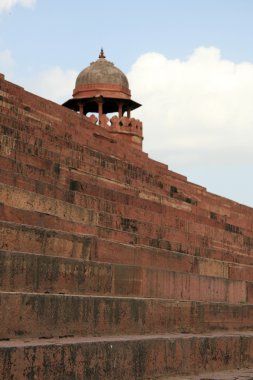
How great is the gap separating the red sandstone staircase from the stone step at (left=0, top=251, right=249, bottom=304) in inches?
0.5

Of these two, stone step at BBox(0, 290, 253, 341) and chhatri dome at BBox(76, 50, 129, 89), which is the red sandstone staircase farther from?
chhatri dome at BBox(76, 50, 129, 89)

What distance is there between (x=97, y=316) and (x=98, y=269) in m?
0.62

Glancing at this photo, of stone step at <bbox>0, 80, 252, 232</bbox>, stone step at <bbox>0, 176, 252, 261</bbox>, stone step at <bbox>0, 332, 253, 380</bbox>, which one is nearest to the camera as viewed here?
stone step at <bbox>0, 332, 253, 380</bbox>

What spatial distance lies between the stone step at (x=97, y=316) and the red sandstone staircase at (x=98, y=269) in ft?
0.04

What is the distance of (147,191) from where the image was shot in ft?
39.5

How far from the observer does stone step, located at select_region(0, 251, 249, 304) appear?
242 inches

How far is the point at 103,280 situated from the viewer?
7.23m

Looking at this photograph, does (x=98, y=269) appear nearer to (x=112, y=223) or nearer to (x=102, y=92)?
(x=112, y=223)

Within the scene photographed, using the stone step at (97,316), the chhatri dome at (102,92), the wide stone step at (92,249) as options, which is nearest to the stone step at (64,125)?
the wide stone step at (92,249)

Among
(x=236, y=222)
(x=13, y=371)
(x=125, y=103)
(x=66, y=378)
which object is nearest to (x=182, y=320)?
(x=66, y=378)

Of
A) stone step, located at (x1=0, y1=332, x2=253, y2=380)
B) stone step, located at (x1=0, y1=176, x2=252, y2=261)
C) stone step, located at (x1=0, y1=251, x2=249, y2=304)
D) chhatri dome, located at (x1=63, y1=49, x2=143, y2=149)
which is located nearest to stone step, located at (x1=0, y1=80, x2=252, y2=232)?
stone step, located at (x1=0, y1=176, x2=252, y2=261)

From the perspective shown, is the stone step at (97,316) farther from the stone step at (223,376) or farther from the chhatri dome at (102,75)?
the chhatri dome at (102,75)

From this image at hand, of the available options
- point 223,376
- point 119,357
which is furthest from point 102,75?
point 119,357

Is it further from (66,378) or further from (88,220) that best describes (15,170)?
(66,378)
